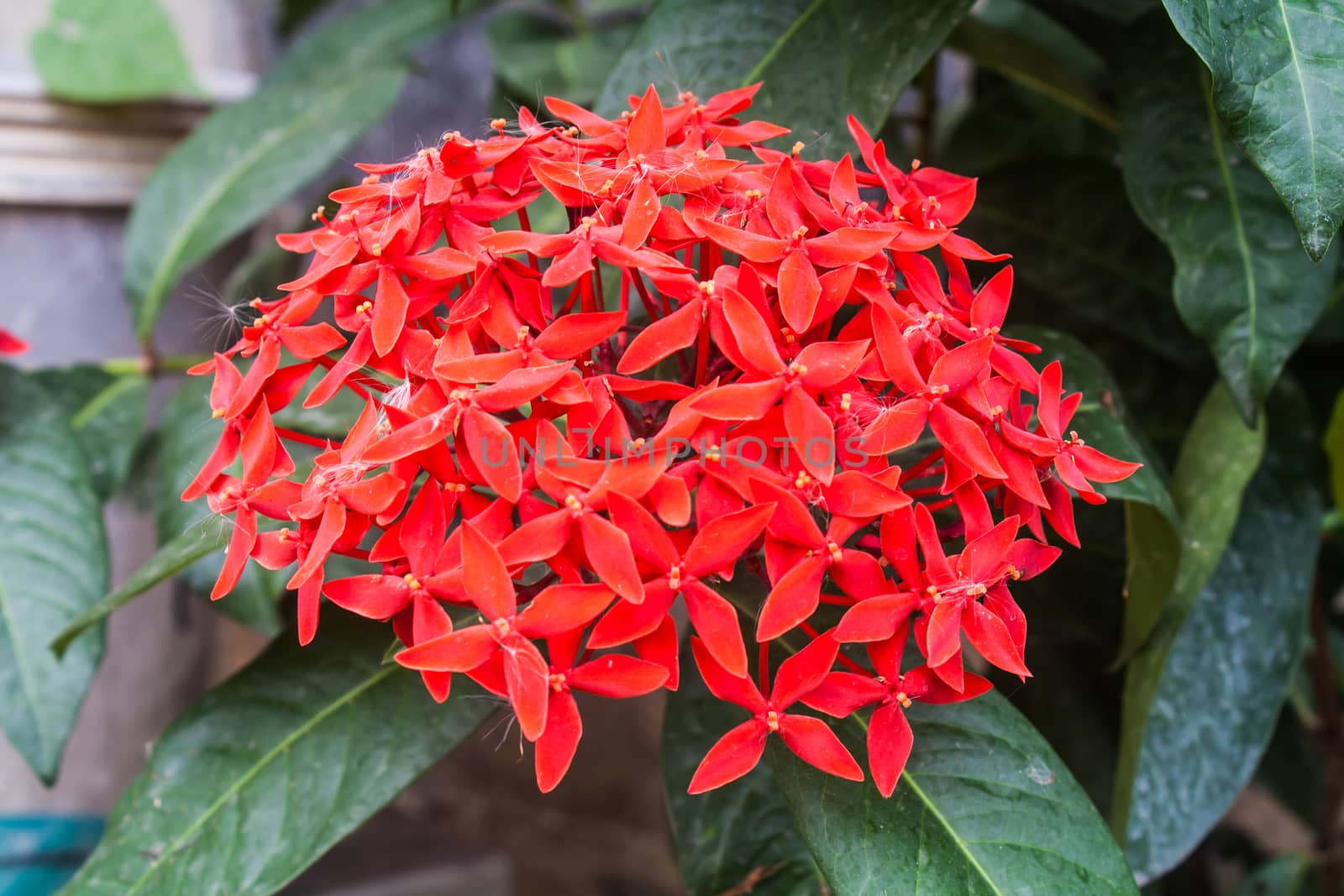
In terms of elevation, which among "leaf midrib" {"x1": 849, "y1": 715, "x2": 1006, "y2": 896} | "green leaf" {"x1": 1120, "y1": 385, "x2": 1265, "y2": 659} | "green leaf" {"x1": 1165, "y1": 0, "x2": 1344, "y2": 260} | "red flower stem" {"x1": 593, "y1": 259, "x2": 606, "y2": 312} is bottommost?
"leaf midrib" {"x1": 849, "y1": 715, "x2": 1006, "y2": 896}

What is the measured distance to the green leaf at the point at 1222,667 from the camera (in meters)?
0.66

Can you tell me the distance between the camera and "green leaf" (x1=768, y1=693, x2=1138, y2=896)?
475 millimetres

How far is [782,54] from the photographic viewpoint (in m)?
0.68

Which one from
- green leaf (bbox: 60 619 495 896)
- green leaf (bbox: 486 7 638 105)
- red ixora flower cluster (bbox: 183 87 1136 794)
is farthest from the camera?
green leaf (bbox: 486 7 638 105)

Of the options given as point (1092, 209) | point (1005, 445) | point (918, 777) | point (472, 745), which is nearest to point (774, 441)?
point (1005, 445)

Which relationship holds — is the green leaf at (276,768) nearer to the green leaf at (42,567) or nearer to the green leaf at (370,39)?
the green leaf at (42,567)

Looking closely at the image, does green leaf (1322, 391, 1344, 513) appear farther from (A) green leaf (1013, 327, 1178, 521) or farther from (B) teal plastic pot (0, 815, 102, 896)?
(B) teal plastic pot (0, 815, 102, 896)

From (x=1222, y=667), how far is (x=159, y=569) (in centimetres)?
71

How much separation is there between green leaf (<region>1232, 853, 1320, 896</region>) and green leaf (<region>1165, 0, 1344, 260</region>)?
77 cm

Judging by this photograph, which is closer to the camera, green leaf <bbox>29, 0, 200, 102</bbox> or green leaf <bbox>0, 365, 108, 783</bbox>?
green leaf <bbox>0, 365, 108, 783</bbox>

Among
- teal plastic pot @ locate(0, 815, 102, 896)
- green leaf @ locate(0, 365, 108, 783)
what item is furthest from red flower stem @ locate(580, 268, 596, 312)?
teal plastic pot @ locate(0, 815, 102, 896)

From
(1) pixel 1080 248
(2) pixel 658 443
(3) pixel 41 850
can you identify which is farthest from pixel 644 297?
(3) pixel 41 850

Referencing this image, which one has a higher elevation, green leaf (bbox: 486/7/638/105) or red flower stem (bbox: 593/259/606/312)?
red flower stem (bbox: 593/259/606/312)

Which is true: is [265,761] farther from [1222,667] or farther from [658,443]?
[1222,667]
